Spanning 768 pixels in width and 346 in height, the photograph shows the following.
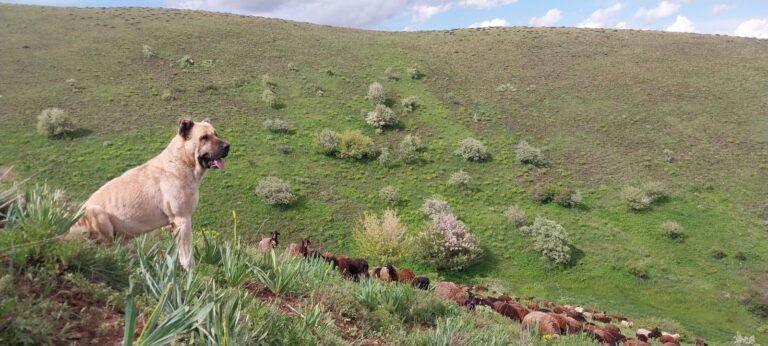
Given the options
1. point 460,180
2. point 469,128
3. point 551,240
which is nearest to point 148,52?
point 469,128

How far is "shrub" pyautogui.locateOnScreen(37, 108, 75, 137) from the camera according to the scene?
1314 inches

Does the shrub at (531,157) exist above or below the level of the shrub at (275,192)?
above

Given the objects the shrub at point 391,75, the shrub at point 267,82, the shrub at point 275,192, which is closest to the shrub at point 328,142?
the shrub at point 275,192

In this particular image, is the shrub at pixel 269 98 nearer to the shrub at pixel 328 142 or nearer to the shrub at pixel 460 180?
the shrub at pixel 328 142

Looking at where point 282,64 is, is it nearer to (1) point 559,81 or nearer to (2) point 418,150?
(2) point 418,150

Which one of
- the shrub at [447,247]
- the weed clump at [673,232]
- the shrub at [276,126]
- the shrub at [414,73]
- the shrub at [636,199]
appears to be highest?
the shrub at [414,73]

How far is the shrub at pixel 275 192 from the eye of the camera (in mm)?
29766

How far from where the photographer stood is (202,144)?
5410 mm

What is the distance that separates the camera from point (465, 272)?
26.9 m

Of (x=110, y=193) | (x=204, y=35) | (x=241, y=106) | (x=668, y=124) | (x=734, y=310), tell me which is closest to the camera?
(x=110, y=193)

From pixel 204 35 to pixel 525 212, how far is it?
4804cm

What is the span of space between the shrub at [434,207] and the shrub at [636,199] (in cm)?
1387

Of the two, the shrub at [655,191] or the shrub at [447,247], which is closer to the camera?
the shrub at [447,247]

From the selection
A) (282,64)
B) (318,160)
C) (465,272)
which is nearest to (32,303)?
(465,272)
